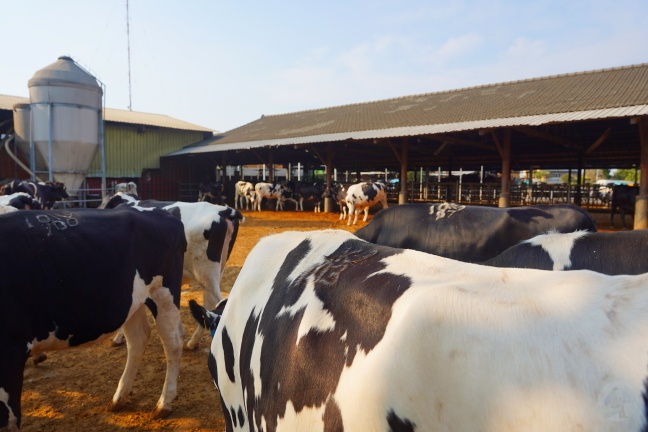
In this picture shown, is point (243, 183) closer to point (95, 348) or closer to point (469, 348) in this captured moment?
point (95, 348)

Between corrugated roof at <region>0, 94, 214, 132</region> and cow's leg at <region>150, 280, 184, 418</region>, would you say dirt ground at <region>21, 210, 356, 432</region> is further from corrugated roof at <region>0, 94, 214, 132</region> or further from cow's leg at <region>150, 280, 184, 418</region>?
corrugated roof at <region>0, 94, 214, 132</region>

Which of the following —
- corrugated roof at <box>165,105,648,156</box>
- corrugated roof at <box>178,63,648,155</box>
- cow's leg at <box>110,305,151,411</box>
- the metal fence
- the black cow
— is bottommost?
cow's leg at <box>110,305,151,411</box>

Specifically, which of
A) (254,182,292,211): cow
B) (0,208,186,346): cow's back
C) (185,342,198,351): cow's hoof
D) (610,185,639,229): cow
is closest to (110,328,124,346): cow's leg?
(185,342,198,351): cow's hoof

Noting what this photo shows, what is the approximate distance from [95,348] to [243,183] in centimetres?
2150

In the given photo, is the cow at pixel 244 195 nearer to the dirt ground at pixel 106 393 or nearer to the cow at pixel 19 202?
the cow at pixel 19 202

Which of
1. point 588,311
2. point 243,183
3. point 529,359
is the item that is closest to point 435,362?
point 529,359

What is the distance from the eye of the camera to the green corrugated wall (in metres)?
24.2

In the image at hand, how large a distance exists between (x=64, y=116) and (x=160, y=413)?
1533cm

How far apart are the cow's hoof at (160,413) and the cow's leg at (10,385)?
107cm

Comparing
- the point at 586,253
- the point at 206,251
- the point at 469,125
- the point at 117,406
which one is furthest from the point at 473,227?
the point at 469,125

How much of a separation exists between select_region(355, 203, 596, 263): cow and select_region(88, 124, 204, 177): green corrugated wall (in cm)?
2194

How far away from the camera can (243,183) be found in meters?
25.9

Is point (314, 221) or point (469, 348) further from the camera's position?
point (314, 221)

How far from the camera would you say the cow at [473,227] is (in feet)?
16.0
